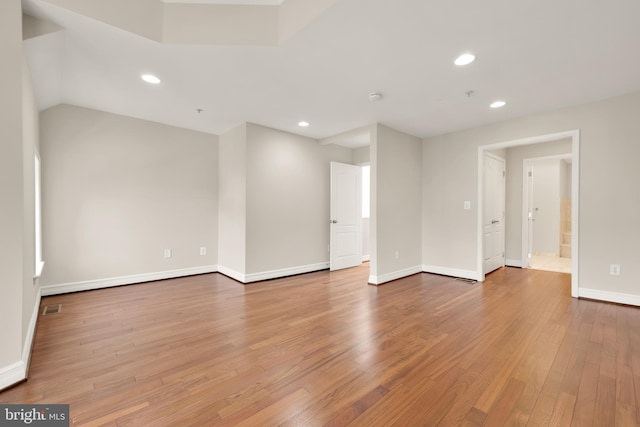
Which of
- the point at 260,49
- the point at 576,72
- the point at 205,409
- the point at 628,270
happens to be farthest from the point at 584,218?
the point at 205,409

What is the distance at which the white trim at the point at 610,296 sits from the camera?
326cm

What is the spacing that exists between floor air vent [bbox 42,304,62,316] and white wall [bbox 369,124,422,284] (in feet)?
12.8

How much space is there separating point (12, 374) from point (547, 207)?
9648 millimetres

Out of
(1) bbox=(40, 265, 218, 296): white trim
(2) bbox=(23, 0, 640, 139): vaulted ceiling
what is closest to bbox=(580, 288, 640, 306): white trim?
(2) bbox=(23, 0, 640, 139): vaulted ceiling

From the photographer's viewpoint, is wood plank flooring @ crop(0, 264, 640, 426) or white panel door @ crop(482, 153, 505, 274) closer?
wood plank flooring @ crop(0, 264, 640, 426)

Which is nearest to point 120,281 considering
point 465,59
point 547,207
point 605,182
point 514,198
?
point 465,59

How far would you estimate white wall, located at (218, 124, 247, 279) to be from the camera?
172 inches

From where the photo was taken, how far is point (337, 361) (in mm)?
2082

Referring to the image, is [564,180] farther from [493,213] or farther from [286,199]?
[286,199]

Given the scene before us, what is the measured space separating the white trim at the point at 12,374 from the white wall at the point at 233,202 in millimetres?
2614

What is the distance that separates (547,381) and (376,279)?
2515 millimetres

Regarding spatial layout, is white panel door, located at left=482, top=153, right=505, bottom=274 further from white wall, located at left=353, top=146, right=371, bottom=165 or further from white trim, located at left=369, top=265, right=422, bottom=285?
white wall, located at left=353, top=146, right=371, bottom=165

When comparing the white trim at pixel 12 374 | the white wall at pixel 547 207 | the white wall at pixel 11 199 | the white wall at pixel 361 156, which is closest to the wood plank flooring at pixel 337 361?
the white trim at pixel 12 374

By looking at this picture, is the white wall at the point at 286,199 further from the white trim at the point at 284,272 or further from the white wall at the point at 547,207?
the white wall at the point at 547,207
